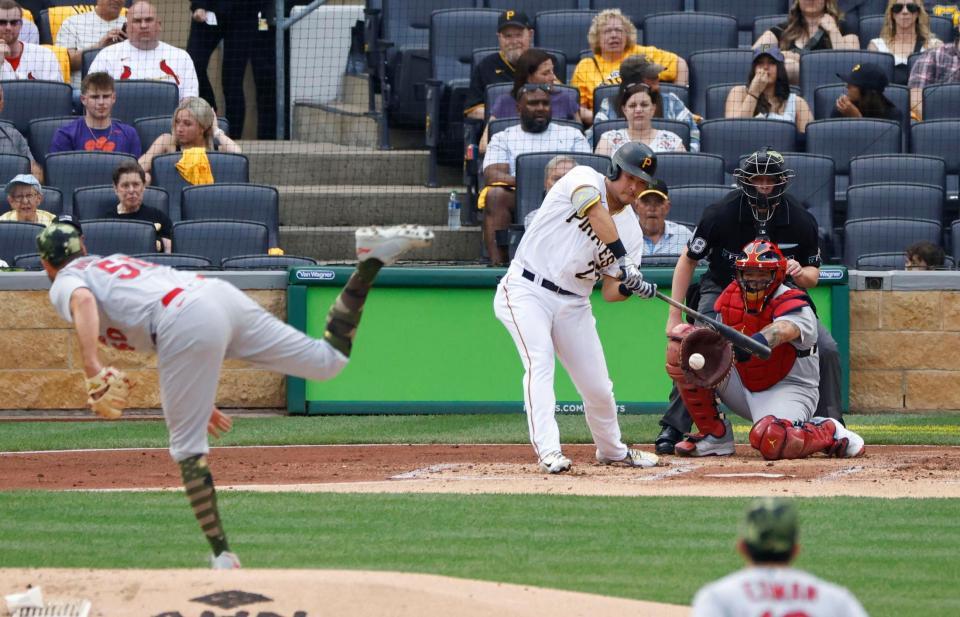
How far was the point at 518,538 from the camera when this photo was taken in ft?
21.5

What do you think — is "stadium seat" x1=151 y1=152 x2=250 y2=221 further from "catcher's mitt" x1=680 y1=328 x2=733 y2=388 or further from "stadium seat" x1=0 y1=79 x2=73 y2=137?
"catcher's mitt" x1=680 y1=328 x2=733 y2=388

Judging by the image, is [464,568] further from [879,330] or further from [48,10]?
[48,10]

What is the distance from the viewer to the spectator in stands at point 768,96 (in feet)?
41.6

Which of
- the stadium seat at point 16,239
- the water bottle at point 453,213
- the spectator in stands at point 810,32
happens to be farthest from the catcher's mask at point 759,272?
the spectator in stands at point 810,32

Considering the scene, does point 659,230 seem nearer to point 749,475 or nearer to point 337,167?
point 749,475

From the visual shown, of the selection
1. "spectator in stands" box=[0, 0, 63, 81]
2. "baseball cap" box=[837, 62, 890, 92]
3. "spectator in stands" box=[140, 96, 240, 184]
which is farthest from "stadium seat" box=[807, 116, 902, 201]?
"spectator in stands" box=[0, 0, 63, 81]

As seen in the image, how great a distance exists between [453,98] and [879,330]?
448 cm

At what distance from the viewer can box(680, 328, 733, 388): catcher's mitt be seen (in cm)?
870

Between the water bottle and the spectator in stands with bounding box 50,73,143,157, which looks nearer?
→ the spectator in stands with bounding box 50,73,143,157

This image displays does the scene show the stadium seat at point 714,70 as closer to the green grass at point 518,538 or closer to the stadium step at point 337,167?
the stadium step at point 337,167

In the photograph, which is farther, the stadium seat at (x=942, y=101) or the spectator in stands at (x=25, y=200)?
the stadium seat at (x=942, y=101)

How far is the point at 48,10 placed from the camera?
1484 centimetres

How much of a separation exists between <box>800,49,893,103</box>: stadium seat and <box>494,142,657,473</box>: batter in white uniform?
19.4 ft

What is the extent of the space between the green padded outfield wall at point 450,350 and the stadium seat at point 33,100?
344cm
